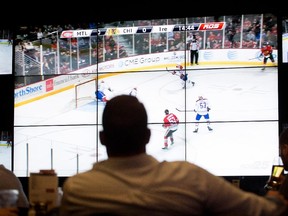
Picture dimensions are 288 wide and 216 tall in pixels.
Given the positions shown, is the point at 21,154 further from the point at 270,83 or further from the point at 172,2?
the point at 270,83

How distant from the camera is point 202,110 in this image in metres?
5.59

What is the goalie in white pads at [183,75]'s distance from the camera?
566 centimetres

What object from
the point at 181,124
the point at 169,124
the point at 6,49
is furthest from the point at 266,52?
the point at 6,49

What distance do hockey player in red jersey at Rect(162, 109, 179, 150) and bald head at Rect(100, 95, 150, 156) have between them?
4316 millimetres

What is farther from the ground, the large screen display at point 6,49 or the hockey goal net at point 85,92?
the large screen display at point 6,49

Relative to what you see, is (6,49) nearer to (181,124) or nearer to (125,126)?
(181,124)

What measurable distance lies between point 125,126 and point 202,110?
435 centimetres

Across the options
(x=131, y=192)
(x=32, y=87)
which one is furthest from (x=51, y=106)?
(x=131, y=192)

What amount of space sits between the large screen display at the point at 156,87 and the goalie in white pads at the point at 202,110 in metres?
0.01

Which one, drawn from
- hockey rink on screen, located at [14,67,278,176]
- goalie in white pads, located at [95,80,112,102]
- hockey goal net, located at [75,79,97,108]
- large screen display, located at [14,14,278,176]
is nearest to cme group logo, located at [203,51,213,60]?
large screen display, located at [14,14,278,176]

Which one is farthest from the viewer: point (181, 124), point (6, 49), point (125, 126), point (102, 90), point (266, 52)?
point (6, 49)
